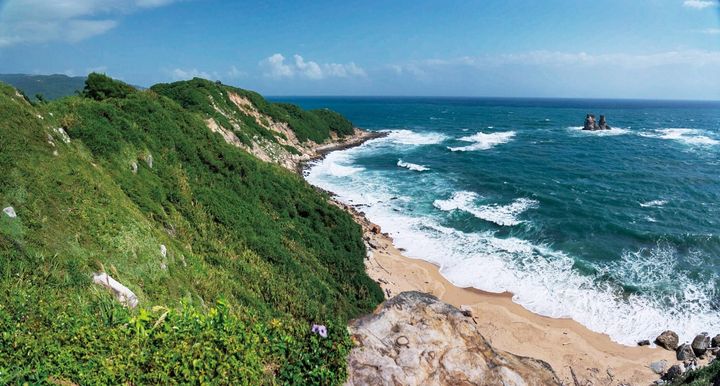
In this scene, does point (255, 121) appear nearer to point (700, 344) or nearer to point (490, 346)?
point (700, 344)

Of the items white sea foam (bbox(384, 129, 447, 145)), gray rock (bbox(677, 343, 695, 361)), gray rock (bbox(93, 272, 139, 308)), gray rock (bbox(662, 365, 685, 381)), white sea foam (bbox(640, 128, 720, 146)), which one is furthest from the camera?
white sea foam (bbox(384, 129, 447, 145))

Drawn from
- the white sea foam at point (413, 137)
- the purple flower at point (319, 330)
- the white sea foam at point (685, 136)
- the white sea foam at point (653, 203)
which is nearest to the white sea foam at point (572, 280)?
the white sea foam at point (653, 203)

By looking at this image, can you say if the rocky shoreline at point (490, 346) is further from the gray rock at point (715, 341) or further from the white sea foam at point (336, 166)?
the white sea foam at point (336, 166)

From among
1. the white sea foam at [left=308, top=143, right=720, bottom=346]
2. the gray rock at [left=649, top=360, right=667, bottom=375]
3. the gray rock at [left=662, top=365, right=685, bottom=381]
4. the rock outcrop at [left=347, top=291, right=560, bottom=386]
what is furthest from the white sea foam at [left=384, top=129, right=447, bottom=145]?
the rock outcrop at [left=347, top=291, right=560, bottom=386]

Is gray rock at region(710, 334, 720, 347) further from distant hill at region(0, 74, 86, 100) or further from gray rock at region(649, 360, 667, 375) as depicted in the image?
distant hill at region(0, 74, 86, 100)

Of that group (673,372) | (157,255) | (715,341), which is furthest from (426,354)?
(715,341)
